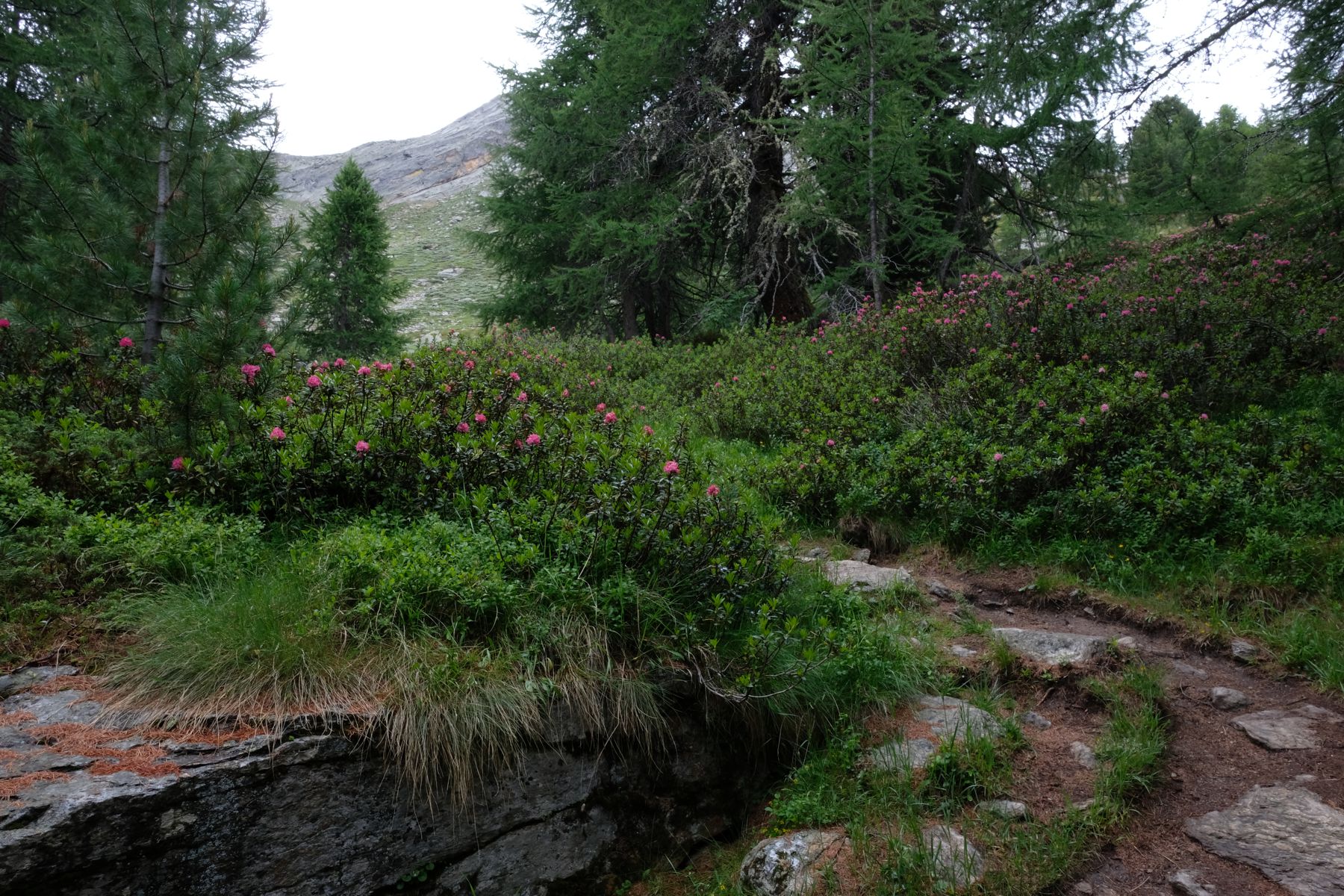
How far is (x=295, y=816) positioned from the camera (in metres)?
2.34

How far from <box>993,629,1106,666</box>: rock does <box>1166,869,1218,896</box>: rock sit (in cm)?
127

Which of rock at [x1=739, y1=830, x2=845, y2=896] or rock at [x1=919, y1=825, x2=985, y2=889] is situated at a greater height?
rock at [x1=919, y1=825, x2=985, y2=889]

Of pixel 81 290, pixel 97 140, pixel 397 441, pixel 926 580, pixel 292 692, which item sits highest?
pixel 97 140

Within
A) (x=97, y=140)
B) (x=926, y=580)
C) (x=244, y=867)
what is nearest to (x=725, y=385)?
(x=926, y=580)

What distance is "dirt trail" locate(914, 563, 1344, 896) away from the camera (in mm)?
2387

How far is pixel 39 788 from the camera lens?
206cm

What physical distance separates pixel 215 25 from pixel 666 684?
5096mm

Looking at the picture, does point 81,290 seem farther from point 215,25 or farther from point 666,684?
point 666,684

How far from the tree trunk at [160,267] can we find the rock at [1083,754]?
5606mm

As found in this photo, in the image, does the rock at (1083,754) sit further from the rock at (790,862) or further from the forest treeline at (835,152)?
the forest treeline at (835,152)

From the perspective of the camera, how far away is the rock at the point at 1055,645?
3625 mm

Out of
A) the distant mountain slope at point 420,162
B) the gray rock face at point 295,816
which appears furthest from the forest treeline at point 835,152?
the distant mountain slope at point 420,162

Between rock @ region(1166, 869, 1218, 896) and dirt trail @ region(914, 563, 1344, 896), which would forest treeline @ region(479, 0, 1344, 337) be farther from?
rock @ region(1166, 869, 1218, 896)

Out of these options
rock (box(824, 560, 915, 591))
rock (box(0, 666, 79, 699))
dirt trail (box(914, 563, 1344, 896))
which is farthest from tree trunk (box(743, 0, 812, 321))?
rock (box(0, 666, 79, 699))
